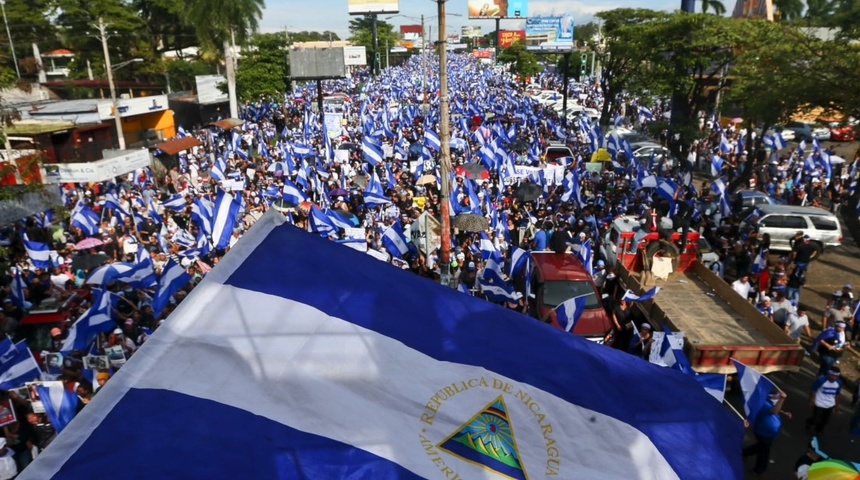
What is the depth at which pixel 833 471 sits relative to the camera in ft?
17.5

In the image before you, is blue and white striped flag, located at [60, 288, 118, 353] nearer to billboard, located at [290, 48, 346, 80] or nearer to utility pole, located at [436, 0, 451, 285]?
utility pole, located at [436, 0, 451, 285]

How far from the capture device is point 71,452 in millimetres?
2904

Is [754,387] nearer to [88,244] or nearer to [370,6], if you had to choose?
[88,244]

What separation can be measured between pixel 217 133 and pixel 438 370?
38.9m

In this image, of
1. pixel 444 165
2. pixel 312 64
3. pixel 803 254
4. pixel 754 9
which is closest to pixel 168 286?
pixel 444 165

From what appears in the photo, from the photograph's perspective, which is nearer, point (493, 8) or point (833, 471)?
point (833, 471)

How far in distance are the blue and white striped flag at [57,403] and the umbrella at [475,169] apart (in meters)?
16.5

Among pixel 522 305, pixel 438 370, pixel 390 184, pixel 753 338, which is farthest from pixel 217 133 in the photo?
pixel 438 370

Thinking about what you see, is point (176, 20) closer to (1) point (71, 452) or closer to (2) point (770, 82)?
(2) point (770, 82)

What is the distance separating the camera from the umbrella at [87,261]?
13.4m

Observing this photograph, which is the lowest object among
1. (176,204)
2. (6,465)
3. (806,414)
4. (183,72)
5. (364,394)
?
(806,414)

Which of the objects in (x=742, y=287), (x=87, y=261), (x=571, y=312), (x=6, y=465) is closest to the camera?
(x=6, y=465)

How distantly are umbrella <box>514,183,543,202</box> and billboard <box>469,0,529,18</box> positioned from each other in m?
87.2

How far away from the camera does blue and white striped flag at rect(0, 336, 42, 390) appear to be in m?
7.51
